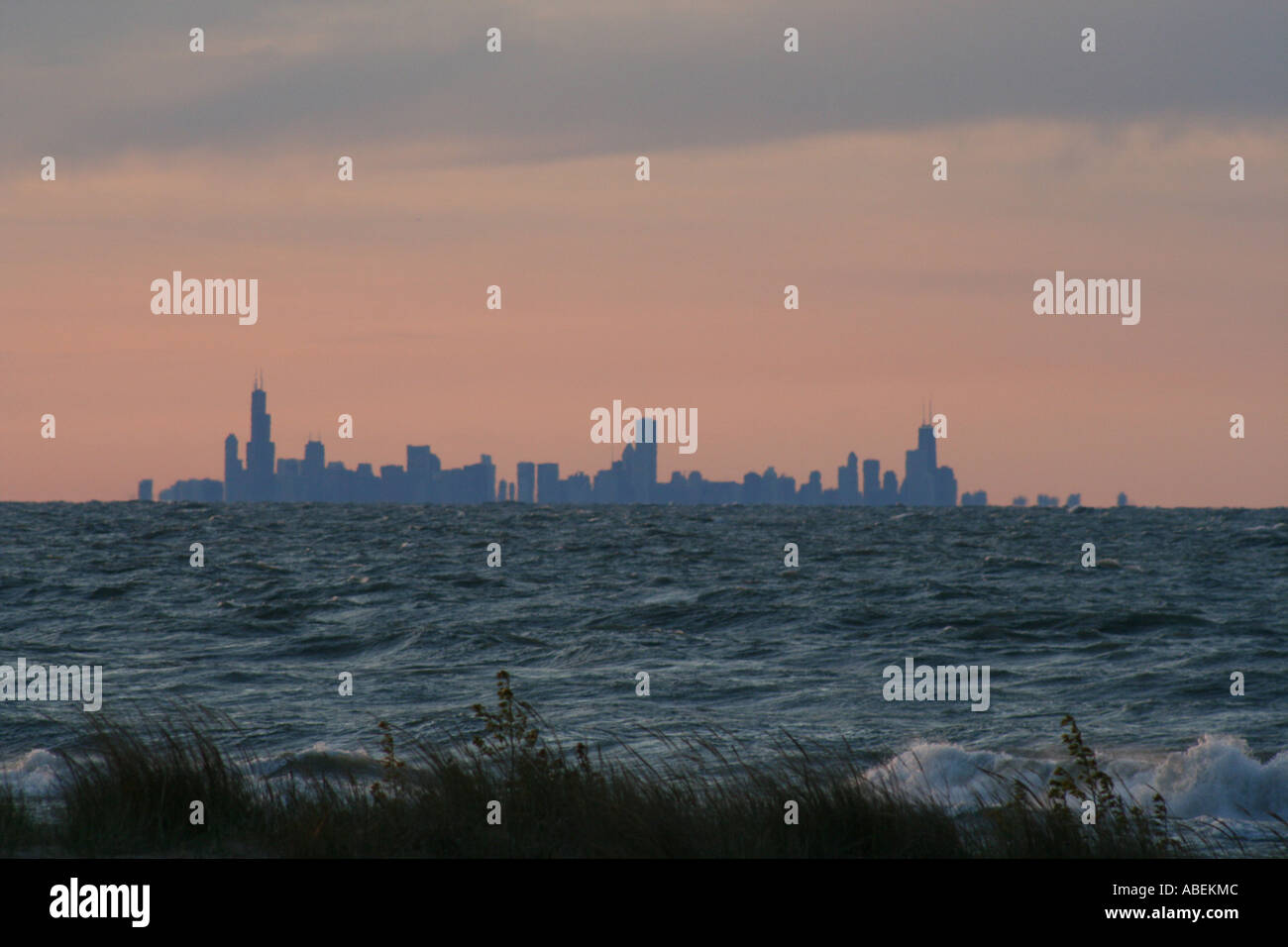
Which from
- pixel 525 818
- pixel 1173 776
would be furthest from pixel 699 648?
pixel 525 818

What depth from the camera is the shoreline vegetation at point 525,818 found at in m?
8.44

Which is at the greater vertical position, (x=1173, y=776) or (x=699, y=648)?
(x=699, y=648)

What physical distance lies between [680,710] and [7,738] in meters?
9.82

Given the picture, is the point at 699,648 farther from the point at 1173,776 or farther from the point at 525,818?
the point at 525,818

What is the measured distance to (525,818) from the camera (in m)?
8.91

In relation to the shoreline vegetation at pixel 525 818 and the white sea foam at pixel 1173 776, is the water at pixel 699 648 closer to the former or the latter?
the white sea foam at pixel 1173 776

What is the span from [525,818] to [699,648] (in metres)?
19.1

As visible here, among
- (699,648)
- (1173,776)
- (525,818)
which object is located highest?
(525,818)

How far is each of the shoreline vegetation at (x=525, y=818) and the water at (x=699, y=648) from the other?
1410mm

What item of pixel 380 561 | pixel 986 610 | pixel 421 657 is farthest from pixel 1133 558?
pixel 421 657

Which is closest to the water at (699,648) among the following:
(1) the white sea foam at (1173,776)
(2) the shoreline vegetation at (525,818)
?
(1) the white sea foam at (1173,776)

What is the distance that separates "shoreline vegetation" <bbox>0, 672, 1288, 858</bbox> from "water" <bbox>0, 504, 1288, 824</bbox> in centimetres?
141

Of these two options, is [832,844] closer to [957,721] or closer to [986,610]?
[957,721]

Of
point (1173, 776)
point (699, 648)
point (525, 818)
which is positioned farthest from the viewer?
point (699, 648)
